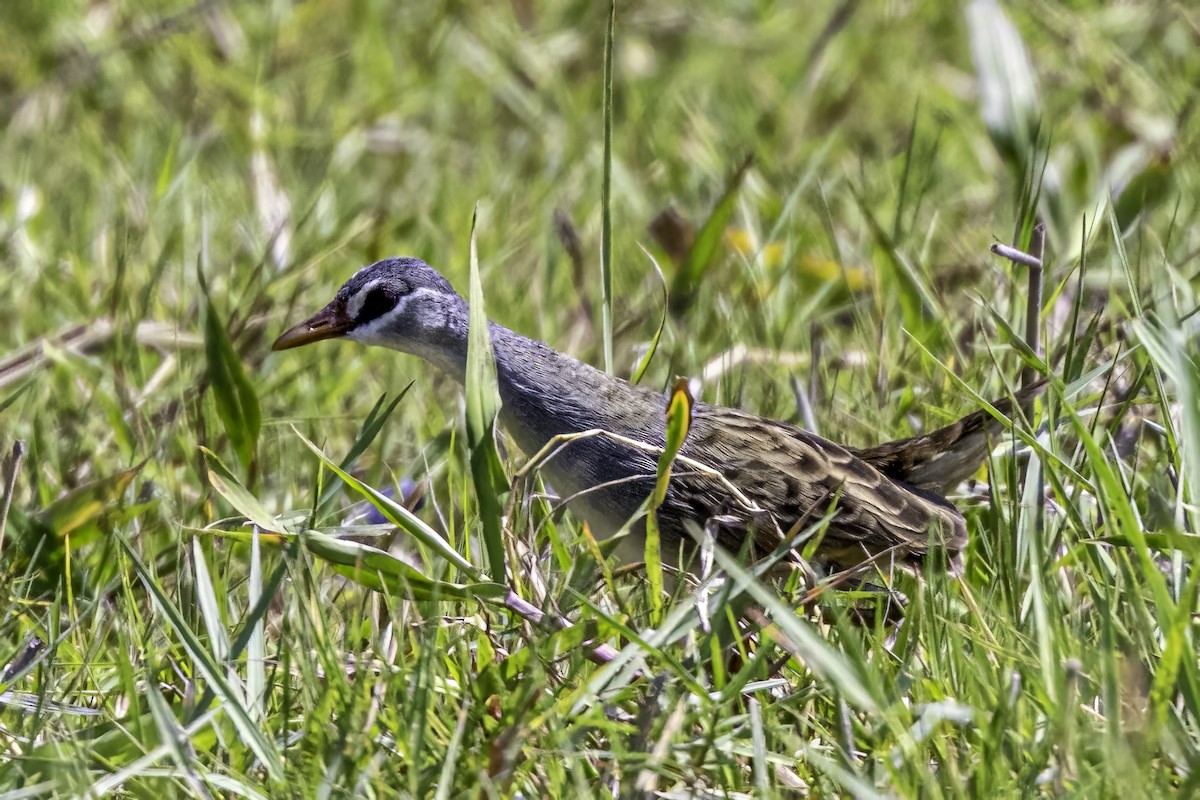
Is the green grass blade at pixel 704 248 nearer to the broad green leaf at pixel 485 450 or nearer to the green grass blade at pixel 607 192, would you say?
the green grass blade at pixel 607 192

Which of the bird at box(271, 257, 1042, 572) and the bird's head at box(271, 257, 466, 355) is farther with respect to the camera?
the bird's head at box(271, 257, 466, 355)

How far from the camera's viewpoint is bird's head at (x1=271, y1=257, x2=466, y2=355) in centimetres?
412

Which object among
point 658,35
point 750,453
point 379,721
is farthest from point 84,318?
point 658,35

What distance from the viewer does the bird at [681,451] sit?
12.4 ft

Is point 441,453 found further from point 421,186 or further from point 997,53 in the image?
point 421,186

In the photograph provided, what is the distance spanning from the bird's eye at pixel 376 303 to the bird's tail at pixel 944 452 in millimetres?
1317

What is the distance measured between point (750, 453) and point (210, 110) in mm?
3970

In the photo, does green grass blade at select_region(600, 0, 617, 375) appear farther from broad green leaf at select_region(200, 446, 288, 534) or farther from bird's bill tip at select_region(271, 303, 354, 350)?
broad green leaf at select_region(200, 446, 288, 534)

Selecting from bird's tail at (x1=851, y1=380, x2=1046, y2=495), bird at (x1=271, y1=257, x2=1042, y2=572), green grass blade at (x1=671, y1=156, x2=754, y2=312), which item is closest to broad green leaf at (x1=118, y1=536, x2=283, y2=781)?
bird at (x1=271, y1=257, x2=1042, y2=572)

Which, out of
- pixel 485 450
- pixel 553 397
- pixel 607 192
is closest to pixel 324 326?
pixel 553 397

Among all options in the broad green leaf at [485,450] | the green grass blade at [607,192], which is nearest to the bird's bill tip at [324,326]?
the green grass blade at [607,192]

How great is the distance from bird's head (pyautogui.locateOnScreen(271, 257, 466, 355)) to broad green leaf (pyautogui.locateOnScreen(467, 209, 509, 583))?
41.0 inches

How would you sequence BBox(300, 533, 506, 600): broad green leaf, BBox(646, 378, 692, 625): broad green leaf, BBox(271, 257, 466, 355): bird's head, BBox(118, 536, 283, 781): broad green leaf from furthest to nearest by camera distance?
BBox(271, 257, 466, 355): bird's head → BBox(646, 378, 692, 625): broad green leaf → BBox(300, 533, 506, 600): broad green leaf → BBox(118, 536, 283, 781): broad green leaf

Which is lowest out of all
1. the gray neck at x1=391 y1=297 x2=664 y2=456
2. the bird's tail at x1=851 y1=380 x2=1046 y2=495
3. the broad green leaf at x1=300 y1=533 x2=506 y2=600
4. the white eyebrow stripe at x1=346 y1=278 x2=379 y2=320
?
the bird's tail at x1=851 y1=380 x2=1046 y2=495
